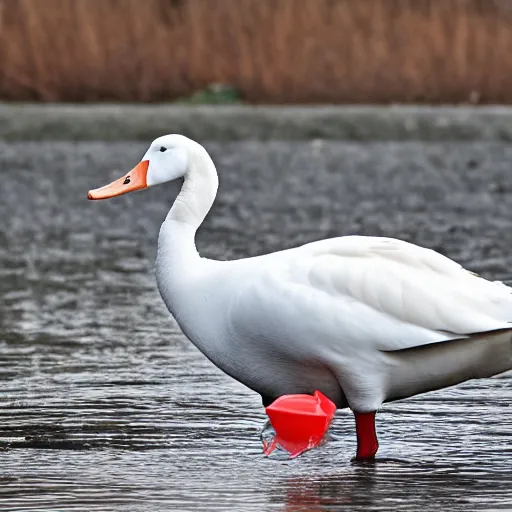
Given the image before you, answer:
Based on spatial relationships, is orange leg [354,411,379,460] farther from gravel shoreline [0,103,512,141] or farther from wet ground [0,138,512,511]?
gravel shoreline [0,103,512,141]

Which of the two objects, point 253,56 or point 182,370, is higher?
point 253,56

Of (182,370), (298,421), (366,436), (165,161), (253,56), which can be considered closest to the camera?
(298,421)

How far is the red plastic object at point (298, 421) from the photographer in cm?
543

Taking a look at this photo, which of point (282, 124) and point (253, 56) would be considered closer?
point (282, 124)

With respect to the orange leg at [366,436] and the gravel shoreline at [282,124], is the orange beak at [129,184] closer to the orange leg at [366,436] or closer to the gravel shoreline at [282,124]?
the orange leg at [366,436]

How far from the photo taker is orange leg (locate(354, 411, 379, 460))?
5.53 m

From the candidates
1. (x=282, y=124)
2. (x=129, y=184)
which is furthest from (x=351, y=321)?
(x=282, y=124)

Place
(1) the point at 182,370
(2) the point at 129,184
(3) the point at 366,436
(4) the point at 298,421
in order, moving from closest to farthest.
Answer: (4) the point at 298,421 → (3) the point at 366,436 → (2) the point at 129,184 → (1) the point at 182,370

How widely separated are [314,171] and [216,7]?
3361 mm

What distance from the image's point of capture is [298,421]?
542 centimetres

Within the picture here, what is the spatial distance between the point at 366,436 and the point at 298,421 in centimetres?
27

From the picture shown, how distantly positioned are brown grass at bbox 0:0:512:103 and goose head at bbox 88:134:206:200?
29.8 ft

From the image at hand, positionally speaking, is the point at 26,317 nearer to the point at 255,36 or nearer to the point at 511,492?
the point at 511,492

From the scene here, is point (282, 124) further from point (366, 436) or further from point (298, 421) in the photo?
point (298, 421)
